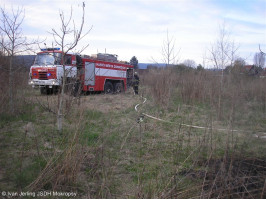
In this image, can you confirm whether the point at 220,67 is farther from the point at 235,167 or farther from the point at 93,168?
the point at 93,168

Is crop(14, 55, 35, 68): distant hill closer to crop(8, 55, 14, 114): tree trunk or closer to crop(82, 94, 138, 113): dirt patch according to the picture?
crop(8, 55, 14, 114): tree trunk

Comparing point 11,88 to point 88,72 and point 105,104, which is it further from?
point 88,72

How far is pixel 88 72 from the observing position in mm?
14320

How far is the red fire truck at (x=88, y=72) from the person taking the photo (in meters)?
12.2

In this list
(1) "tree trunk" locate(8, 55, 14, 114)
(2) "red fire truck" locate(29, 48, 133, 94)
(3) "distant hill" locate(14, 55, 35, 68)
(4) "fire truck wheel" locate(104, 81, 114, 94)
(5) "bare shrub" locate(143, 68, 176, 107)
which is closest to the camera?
(1) "tree trunk" locate(8, 55, 14, 114)

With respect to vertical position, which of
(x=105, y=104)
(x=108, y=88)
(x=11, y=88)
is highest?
(x=11, y=88)

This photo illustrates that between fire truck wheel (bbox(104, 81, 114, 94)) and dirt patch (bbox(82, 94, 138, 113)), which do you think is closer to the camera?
dirt patch (bbox(82, 94, 138, 113))

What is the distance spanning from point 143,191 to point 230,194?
100 centimetres

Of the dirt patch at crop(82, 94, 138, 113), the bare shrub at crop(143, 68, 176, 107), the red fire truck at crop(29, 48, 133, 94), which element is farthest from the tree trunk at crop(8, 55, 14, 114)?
the bare shrub at crop(143, 68, 176, 107)

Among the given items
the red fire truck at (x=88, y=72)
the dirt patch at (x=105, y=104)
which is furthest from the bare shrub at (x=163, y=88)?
the red fire truck at (x=88, y=72)

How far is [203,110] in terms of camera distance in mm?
9969

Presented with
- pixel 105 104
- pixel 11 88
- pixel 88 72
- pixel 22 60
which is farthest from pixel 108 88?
pixel 11 88

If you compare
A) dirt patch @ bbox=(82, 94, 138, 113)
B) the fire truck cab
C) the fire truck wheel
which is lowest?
dirt patch @ bbox=(82, 94, 138, 113)

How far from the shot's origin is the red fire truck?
479 inches
